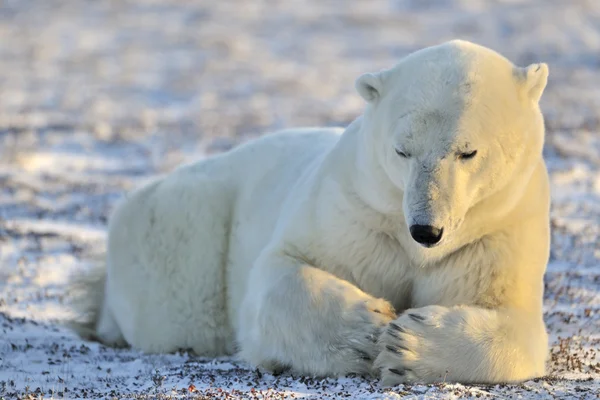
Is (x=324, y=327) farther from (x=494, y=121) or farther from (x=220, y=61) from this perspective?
(x=220, y=61)

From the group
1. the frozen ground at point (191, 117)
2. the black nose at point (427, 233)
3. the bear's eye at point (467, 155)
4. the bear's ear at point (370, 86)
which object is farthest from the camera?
the frozen ground at point (191, 117)

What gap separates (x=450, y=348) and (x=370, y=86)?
3.80ft

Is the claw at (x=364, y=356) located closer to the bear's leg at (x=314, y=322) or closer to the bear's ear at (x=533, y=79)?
the bear's leg at (x=314, y=322)

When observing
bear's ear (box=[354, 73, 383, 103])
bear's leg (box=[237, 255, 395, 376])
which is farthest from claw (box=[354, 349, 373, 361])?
bear's ear (box=[354, 73, 383, 103])

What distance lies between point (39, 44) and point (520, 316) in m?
26.0

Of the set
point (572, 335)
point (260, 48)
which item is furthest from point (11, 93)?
point (572, 335)

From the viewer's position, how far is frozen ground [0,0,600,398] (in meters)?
4.62

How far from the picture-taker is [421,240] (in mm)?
3666

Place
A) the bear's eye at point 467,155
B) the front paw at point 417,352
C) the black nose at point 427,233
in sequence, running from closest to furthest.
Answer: the black nose at point 427,233 → the bear's eye at point 467,155 → the front paw at point 417,352

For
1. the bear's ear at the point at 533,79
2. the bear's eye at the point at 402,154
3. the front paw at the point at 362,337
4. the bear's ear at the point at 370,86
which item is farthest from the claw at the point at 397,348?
the bear's ear at the point at 533,79

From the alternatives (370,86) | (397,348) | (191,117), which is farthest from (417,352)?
(191,117)

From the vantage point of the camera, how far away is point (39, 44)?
1112 inches

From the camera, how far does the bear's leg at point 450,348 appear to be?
12.8 feet

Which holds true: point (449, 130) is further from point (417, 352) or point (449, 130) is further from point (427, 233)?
point (417, 352)
